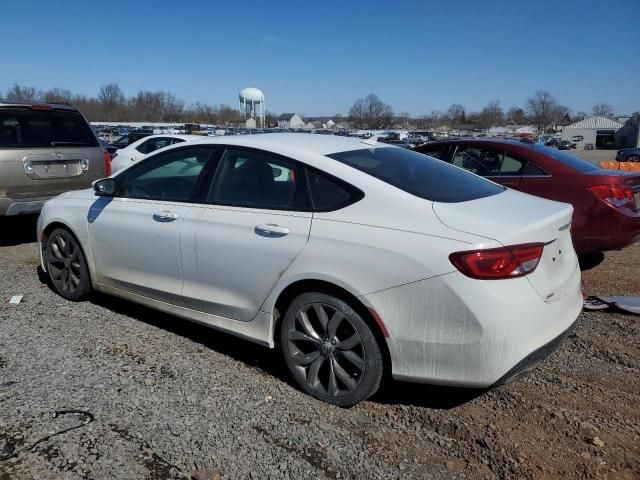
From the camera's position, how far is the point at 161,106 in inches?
4454

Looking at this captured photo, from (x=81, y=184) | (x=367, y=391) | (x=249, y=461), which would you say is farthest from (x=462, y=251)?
(x=81, y=184)

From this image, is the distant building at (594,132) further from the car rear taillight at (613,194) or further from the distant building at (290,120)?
the car rear taillight at (613,194)

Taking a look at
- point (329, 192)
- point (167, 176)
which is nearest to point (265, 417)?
point (329, 192)

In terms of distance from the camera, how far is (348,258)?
3020 millimetres

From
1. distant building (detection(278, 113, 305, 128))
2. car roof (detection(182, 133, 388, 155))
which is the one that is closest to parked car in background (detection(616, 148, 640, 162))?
car roof (detection(182, 133, 388, 155))

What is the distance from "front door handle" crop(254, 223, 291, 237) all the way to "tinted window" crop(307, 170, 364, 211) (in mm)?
234

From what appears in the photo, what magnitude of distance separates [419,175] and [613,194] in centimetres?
295

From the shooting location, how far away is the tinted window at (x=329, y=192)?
10.6 feet

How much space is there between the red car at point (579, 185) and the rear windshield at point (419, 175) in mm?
2218

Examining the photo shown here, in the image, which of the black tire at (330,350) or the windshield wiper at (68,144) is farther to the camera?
the windshield wiper at (68,144)

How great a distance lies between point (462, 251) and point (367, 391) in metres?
0.98

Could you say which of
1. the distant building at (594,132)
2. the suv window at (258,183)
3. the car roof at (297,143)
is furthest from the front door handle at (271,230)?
the distant building at (594,132)

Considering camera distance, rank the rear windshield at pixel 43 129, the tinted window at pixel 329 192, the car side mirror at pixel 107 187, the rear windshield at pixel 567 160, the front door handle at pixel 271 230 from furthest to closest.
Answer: the rear windshield at pixel 43 129 → the rear windshield at pixel 567 160 → the car side mirror at pixel 107 187 → the front door handle at pixel 271 230 → the tinted window at pixel 329 192

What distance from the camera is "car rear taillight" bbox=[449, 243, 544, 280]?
2727 mm
